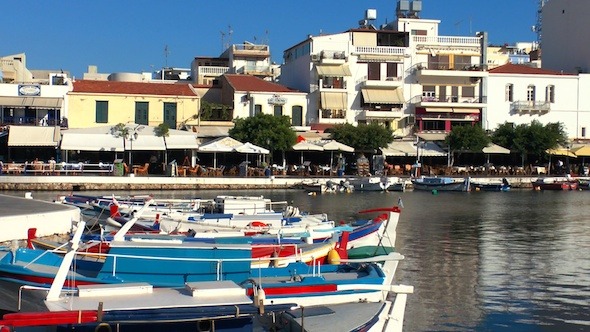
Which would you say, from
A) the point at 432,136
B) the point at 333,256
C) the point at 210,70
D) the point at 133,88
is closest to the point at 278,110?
the point at 133,88

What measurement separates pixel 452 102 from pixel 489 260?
4123 centimetres

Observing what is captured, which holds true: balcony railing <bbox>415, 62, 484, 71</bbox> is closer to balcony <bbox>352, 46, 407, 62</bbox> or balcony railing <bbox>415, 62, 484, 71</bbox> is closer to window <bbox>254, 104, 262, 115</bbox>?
balcony <bbox>352, 46, 407, 62</bbox>

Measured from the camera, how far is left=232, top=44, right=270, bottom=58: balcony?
265 ft

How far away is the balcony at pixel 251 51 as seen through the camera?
265ft

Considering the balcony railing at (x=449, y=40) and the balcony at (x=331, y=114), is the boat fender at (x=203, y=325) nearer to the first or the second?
the balcony at (x=331, y=114)

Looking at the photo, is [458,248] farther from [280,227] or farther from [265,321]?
[265,321]

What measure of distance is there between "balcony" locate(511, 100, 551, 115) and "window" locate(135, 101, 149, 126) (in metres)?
29.6

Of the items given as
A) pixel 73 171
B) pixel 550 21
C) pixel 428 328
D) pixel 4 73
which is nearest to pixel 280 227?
pixel 428 328

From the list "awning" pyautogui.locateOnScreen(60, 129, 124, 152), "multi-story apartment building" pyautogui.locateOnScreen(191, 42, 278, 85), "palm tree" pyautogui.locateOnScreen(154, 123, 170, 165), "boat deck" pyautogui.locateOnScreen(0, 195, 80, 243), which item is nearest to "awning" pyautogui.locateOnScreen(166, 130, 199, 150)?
"palm tree" pyautogui.locateOnScreen(154, 123, 170, 165)

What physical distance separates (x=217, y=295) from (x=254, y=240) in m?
7.02

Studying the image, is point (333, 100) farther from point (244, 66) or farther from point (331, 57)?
point (244, 66)

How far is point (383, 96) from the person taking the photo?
201 ft

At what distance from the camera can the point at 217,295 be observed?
34.6 ft

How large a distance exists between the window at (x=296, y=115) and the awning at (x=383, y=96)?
5.09 metres
